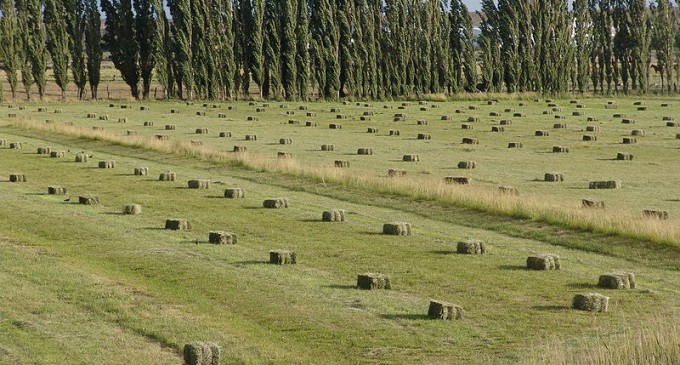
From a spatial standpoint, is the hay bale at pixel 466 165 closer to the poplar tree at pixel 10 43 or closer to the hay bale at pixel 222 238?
the hay bale at pixel 222 238

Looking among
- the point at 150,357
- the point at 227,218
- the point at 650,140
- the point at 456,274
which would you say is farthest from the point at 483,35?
the point at 150,357

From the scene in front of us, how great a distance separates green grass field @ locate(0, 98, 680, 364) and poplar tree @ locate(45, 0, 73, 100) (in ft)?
165

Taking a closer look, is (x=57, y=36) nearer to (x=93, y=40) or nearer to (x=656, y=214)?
(x=93, y=40)

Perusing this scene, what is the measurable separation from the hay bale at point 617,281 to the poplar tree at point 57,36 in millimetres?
89246

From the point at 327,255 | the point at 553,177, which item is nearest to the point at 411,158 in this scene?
the point at 553,177

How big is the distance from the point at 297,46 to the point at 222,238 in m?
83.9

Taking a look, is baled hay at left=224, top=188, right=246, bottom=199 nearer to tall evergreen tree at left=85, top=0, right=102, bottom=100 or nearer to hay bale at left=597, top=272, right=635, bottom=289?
hay bale at left=597, top=272, right=635, bottom=289

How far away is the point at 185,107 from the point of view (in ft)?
311

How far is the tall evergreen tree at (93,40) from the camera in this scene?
108125 mm

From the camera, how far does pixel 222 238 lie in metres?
27.9

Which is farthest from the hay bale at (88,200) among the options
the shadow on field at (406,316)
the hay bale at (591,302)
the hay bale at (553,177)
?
the hay bale at (591,302)

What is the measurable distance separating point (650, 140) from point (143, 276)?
134ft

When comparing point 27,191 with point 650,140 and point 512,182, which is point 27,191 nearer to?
point 512,182

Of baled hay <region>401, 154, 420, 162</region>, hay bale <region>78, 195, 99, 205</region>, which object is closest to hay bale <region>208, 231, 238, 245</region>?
hay bale <region>78, 195, 99, 205</region>
